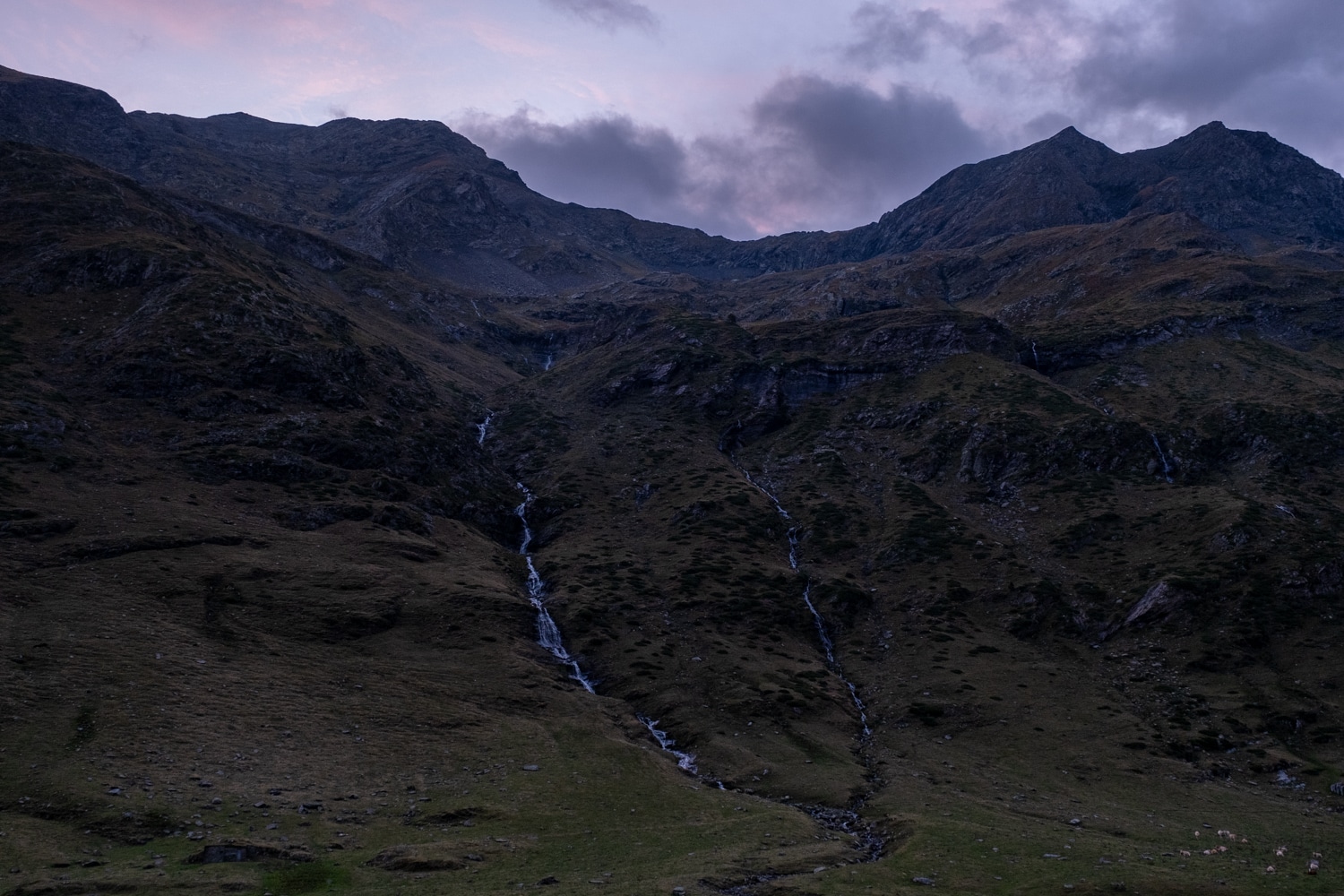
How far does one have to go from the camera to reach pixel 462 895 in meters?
37.8

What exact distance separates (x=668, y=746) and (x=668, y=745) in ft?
0.62

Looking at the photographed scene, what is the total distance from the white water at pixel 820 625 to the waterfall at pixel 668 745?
2062 cm

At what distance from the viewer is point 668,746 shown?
261ft

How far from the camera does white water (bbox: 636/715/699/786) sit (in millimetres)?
73875

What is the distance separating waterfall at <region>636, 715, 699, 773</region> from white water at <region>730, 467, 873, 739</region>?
67.6ft

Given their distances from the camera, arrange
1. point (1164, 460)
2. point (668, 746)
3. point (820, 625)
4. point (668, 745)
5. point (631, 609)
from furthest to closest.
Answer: point (1164, 460) < point (820, 625) < point (631, 609) < point (668, 745) < point (668, 746)

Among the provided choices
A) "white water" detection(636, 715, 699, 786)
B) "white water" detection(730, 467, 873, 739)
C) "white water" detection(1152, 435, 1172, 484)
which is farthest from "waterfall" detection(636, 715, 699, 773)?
"white water" detection(1152, 435, 1172, 484)

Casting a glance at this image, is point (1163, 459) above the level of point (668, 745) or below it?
above

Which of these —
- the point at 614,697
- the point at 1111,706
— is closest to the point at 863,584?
the point at 1111,706

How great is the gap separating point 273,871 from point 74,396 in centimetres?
11492

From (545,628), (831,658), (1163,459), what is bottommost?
(545,628)

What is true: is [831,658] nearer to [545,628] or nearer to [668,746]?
[668,746]

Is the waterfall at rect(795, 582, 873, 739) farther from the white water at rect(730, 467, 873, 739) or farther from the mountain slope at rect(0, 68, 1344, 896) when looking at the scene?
the mountain slope at rect(0, 68, 1344, 896)

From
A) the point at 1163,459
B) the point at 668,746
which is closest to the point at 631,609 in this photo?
the point at 668,746
